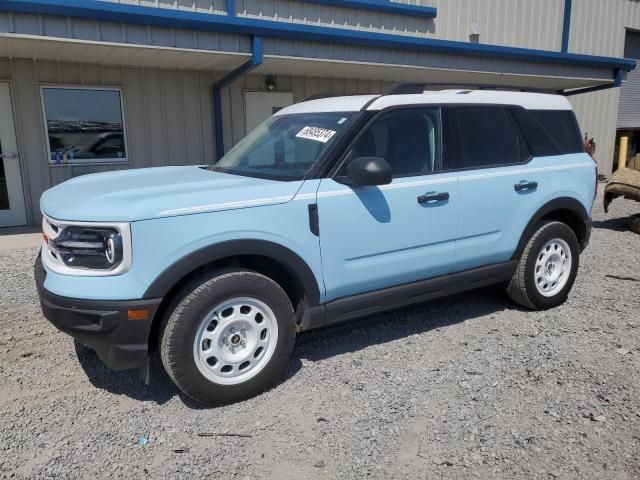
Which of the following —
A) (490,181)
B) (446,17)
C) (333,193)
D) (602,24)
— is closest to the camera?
(333,193)

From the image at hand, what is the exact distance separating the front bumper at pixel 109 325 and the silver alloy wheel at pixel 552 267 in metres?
3.30

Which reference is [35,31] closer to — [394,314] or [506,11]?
[394,314]

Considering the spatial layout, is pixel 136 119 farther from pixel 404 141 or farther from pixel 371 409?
pixel 371 409

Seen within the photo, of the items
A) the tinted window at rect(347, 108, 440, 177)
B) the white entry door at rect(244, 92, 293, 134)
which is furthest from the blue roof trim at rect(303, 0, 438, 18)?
the tinted window at rect(347, 108, 440, 177)

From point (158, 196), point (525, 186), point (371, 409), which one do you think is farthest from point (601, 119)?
point (158, 196)

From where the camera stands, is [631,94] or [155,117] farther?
[631,94]

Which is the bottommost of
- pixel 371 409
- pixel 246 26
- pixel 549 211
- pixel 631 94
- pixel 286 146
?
pixel 371 409

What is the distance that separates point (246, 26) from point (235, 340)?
548cm

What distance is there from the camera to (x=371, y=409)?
3174 millimetres

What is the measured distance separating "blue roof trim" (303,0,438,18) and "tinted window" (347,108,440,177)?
682 cm

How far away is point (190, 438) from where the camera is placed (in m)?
2.91

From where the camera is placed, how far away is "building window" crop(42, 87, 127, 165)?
26.9 feet

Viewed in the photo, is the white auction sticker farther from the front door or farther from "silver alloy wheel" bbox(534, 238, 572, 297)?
"silver alloy wheel" bbox(534, 238, 572, 297)

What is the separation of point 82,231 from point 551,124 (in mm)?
3896
